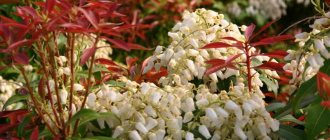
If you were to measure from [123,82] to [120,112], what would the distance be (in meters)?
0.31

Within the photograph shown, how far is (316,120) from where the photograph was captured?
1.83m

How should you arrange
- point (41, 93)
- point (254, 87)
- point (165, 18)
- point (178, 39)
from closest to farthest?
1. point (41, 93)
2. point (254, 87)
3. point (178, 39)
4. point (165, 18)

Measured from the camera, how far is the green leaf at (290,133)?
194 cm

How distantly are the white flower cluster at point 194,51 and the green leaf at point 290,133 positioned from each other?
31 cm

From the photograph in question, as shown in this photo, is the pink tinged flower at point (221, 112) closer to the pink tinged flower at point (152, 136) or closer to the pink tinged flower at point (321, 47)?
the pink tinged flower at point (152, 136)

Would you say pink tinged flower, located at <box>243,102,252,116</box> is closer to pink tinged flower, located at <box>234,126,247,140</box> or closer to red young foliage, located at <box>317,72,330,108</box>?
pink tinged flower, located at <box>234,126,247,140</box>

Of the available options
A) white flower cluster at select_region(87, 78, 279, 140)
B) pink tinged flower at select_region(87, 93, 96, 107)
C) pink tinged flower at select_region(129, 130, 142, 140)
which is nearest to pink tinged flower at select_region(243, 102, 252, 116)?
white flower cluster at select_region(87, 78, 279, 140)

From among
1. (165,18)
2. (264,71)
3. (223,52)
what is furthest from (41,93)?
(165,18)

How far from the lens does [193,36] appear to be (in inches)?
89.3

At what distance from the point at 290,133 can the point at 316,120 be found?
0.15m

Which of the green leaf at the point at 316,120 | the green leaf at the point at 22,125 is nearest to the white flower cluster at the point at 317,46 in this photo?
the green leaf at the point at 316,120

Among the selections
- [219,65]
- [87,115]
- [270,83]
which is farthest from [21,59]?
[270,83]

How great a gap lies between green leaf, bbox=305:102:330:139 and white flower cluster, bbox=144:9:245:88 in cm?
41

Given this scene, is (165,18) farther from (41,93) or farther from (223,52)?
(41,93)
